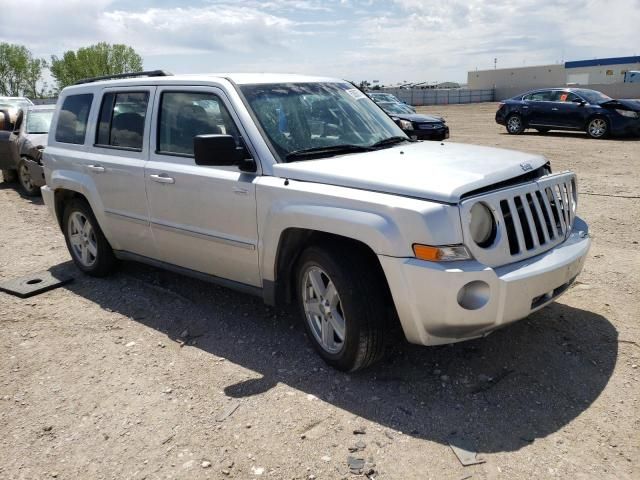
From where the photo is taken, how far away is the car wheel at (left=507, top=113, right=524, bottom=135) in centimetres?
1937

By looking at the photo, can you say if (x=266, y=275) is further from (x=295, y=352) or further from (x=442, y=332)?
(x=442, y=332)

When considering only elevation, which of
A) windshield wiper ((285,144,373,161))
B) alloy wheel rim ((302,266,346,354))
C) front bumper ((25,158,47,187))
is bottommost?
alloy wheel rim ((302,266,346,354))

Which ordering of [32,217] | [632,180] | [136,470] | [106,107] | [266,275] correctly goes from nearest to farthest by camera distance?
[136,470]
[266,275]
[106,107]
[32,217]
[632,180]

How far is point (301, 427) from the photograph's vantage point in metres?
3.21

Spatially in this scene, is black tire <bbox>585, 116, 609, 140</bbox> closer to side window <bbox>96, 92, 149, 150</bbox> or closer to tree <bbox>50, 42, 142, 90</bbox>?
side window <bbox>96, 92, 149, 150</bbox>

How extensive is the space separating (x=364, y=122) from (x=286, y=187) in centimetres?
119

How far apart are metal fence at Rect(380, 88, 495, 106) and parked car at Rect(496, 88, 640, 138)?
30.2 meters

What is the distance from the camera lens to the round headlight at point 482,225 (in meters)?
3.14

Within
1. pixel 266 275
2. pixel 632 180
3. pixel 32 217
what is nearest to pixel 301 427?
pixel 266 275

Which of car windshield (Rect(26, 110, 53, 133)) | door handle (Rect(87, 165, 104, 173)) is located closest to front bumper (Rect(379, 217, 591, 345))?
door handle (Rect(87, 165, 104, 173))

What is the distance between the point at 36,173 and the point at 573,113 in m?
15.3

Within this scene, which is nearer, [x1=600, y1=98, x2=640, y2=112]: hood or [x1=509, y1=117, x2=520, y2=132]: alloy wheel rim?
[x1=600, y1=98, x2=640, y2=112]: hood

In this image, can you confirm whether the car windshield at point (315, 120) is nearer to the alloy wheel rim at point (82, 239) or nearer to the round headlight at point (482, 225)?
the round headlight at point (482, 225)

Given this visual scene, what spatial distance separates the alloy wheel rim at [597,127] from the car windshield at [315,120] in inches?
592
